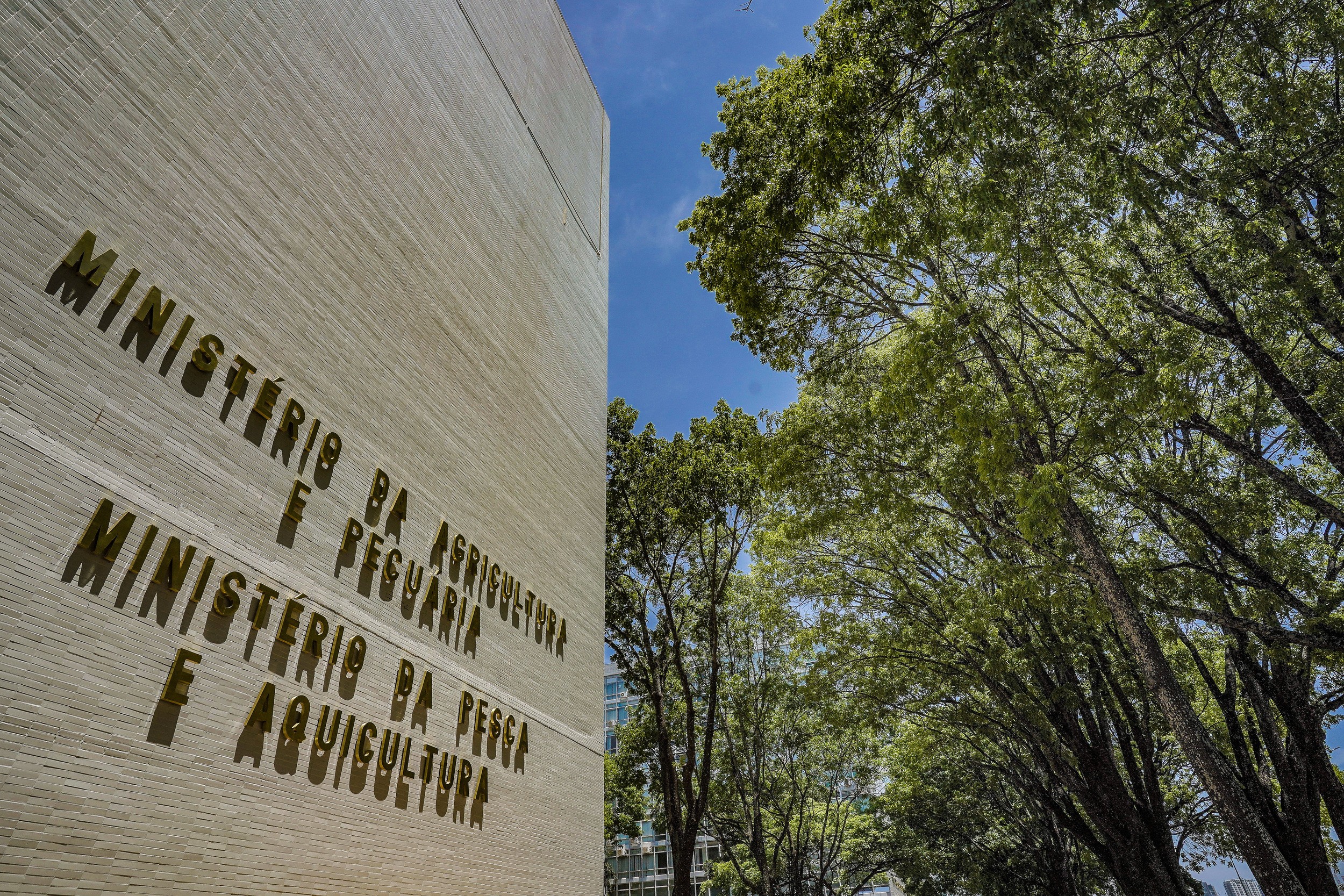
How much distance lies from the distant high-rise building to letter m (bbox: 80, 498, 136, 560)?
1224cm

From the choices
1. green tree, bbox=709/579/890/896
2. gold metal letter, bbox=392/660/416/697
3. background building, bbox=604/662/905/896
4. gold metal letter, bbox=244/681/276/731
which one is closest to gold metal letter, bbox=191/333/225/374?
gold metal letter, bbox=244/681/276/731

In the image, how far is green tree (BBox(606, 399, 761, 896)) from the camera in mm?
14906

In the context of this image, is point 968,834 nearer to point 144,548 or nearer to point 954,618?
point 954,618

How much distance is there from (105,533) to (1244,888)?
37045 millimetres

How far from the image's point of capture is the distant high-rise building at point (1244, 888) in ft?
48.2

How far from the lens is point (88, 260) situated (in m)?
4.08

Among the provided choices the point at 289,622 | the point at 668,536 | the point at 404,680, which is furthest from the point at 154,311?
the point at 668,536

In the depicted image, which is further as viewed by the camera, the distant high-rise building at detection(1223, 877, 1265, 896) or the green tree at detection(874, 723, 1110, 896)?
the green tree at detection(874, 723, 1110, 896)

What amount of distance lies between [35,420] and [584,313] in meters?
8.68

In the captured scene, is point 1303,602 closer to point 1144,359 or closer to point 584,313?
point 1144,359

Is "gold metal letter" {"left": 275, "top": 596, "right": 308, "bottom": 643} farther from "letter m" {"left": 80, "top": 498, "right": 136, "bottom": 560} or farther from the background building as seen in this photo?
the background building

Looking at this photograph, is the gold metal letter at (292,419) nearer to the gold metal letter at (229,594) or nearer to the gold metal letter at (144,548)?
the gold metal letter at (229,594)

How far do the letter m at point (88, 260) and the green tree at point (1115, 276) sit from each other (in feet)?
19.1

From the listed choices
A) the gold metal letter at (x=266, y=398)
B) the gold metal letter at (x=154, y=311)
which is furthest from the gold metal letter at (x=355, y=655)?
the gold metal letter at (x=154, y=311)
